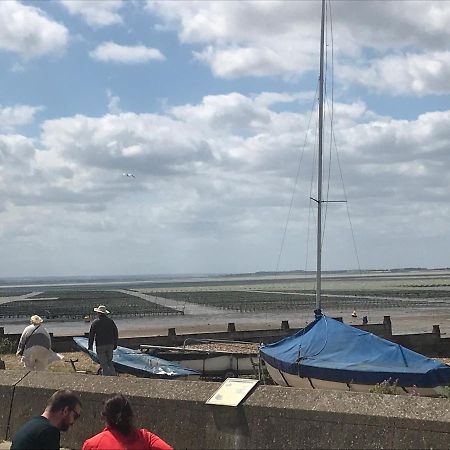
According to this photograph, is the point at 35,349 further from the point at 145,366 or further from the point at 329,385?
the point at 329,385

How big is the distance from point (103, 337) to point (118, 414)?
348 inches

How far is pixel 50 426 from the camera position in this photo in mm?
4297

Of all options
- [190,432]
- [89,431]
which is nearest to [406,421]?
[190,432]

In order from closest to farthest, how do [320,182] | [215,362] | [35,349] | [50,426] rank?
1. [50,426]
2. [35,349]
3. [215,362]
4. [320,182]

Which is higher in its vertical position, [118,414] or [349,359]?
[118,414]

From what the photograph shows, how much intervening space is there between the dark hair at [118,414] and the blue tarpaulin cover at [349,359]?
8.40 metres

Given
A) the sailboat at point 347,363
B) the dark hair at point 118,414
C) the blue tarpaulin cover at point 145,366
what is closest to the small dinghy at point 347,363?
the sailboat at point 347,363

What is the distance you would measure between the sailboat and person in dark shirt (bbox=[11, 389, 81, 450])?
7.81 metres

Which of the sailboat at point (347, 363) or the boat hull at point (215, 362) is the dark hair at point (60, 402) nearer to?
the sailboat at point (347, 363)

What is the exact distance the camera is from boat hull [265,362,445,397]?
1168cm

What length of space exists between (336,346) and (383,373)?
175 centimetres

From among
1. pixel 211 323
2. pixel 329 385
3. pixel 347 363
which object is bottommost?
pixel 211 323

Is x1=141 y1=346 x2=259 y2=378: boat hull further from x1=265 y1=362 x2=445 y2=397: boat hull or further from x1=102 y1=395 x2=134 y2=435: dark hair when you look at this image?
x1=102 y1=395 x2=134 y2=435: dark hair

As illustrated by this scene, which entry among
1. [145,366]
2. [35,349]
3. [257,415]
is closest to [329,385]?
[145,366]
